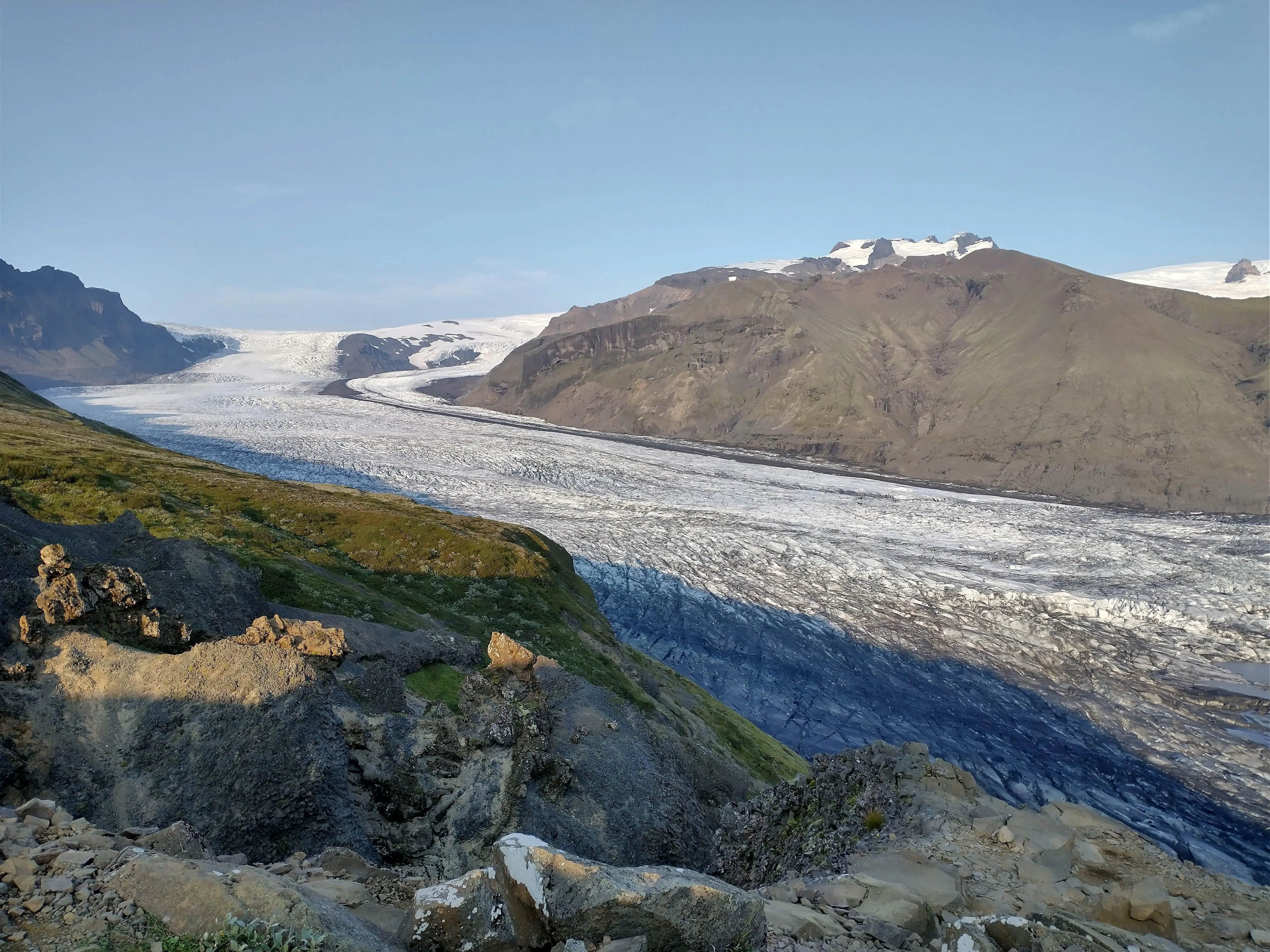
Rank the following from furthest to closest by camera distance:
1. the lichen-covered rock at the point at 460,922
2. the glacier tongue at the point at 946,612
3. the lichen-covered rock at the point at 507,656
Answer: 1. the glacier tongue at the point at 946,612
2. the lichen-covered rock at the point at 507,656
3. the lichen-covered rock at the point at 460,922

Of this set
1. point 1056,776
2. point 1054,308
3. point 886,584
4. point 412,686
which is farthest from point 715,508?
point 1054,308

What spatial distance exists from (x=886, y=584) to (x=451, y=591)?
47.9 m

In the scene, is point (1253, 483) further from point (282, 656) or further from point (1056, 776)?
point (282, 656)

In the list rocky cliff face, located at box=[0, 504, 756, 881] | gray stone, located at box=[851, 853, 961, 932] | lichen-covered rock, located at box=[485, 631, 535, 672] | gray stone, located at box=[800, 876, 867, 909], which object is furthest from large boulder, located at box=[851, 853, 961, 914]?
lichen-covered rock, located at box=[485, 631, 535, 672]

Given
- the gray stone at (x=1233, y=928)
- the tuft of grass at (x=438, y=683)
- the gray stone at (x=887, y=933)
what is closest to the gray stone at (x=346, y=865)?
the gray stone at (x=887, y=933)

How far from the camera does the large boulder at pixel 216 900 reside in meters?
7.18

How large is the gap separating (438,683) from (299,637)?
6.85m

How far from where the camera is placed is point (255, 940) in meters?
6.89

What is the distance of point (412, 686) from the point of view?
2272 cm

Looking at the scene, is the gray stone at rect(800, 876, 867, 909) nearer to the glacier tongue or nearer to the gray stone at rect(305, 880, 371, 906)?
the gray stone at rect(305, 880, 371, 906)

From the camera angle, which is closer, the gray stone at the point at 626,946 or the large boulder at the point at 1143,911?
the gray stone at the point at 626,946

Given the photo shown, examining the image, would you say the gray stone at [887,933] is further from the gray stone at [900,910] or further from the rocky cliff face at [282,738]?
the rocky cliff face at [282,738]

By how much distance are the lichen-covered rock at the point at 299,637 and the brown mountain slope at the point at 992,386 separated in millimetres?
123342

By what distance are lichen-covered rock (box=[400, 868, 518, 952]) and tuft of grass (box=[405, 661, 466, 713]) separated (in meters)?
13.0
